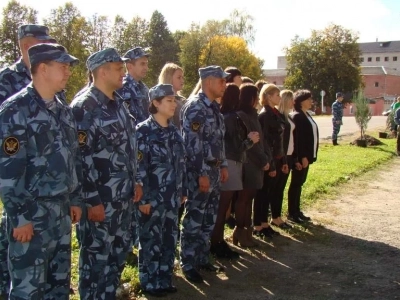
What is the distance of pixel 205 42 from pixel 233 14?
8.00 m

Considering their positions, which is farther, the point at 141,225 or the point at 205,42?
the point at 205,42

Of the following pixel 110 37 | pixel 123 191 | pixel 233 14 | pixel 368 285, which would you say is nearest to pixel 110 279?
pixel 123 191

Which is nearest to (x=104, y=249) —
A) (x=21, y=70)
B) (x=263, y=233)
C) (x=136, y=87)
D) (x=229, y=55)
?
(x=21, y=70)

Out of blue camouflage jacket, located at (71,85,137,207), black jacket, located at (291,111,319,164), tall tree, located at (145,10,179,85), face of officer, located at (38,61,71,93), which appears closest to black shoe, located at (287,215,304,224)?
black jacket, located at (291,111,319,164)

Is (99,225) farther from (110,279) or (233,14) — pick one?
(233,14)

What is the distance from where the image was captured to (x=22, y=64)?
4098 millimetres

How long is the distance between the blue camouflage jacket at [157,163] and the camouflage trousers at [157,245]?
11 centimetres

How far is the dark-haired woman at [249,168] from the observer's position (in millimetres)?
5711

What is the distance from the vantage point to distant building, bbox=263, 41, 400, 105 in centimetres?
9119

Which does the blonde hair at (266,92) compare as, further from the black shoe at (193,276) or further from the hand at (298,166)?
the black shoe at (193,276)

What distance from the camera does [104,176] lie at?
359 cm

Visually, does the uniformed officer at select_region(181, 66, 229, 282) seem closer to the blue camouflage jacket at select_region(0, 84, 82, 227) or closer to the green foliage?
the blue camouflage jacket at select_region(0, 84, 82, 227)

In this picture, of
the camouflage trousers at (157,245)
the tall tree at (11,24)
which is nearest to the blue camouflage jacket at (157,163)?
the camouflage trousers at (157,245)

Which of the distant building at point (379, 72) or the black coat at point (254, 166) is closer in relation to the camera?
the black coat at point (254, 166)
